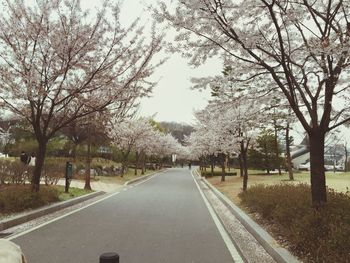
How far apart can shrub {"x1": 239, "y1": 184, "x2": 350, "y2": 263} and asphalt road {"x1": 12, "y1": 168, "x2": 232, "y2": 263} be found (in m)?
1.25

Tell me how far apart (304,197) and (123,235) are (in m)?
4.66

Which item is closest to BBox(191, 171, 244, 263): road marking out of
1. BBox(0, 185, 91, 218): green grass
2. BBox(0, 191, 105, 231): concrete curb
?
BBox(0, 191, 105, 231): concrete curb

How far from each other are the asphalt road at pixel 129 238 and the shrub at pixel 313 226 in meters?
1.25

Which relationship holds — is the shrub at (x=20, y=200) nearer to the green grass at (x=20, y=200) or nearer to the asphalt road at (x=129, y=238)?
the green grass at (x=20, y=200)

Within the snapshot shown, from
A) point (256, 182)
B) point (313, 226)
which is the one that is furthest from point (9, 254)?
point (256, 182)

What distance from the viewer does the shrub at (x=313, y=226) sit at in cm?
609

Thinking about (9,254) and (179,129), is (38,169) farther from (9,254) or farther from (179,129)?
(179,129)

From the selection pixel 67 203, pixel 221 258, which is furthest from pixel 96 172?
pixel 221 258

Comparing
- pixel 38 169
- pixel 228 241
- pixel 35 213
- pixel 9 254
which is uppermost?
pixel 38 169

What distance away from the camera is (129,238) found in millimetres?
8922

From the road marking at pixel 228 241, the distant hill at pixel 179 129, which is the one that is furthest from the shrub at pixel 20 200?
the distant hill at pixel 179 129

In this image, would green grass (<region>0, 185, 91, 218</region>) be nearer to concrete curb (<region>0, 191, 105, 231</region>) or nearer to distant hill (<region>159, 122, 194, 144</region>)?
concrete curb (<region>0, 191, 105, 231</region>)

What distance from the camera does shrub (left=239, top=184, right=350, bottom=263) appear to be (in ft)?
20.0

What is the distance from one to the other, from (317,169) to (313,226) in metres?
2.50
